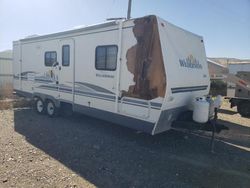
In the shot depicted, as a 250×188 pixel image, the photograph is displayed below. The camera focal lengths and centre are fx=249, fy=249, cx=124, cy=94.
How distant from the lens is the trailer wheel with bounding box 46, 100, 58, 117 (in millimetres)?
9411

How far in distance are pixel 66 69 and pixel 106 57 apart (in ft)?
7.06

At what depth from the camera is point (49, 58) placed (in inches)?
368

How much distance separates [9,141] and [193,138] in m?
5.27

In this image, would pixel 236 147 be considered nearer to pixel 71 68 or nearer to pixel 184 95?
pixel 184 95

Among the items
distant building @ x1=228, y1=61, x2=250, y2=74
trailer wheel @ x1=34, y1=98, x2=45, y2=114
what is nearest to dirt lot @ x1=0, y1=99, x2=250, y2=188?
trailer wheel @ x1=34, y1=98, x2=45, y2=114

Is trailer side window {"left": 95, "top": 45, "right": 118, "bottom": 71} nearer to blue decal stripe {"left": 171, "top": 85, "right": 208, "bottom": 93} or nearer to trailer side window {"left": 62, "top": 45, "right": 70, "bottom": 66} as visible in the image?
trailer side window {"left": 62, "top": 45, "right": 70, "bottom": 66}

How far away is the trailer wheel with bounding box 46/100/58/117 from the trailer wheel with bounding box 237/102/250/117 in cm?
894

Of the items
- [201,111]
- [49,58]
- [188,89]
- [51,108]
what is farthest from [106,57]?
[51,108]

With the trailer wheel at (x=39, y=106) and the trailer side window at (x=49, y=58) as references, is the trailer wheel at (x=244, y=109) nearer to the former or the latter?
the trailer side window at (x=49, y=58)

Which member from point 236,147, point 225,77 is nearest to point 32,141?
point 236,147

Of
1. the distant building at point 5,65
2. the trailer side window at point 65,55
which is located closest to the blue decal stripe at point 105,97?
the trailer side window at point 65,55

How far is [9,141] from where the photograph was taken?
6715 mm

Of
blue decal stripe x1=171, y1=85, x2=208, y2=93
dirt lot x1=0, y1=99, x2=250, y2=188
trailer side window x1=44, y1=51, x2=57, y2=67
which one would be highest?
trailer side window x1=44, y1=51, x2=57, y2=67

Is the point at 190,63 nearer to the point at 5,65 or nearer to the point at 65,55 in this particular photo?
the point at 65,55
